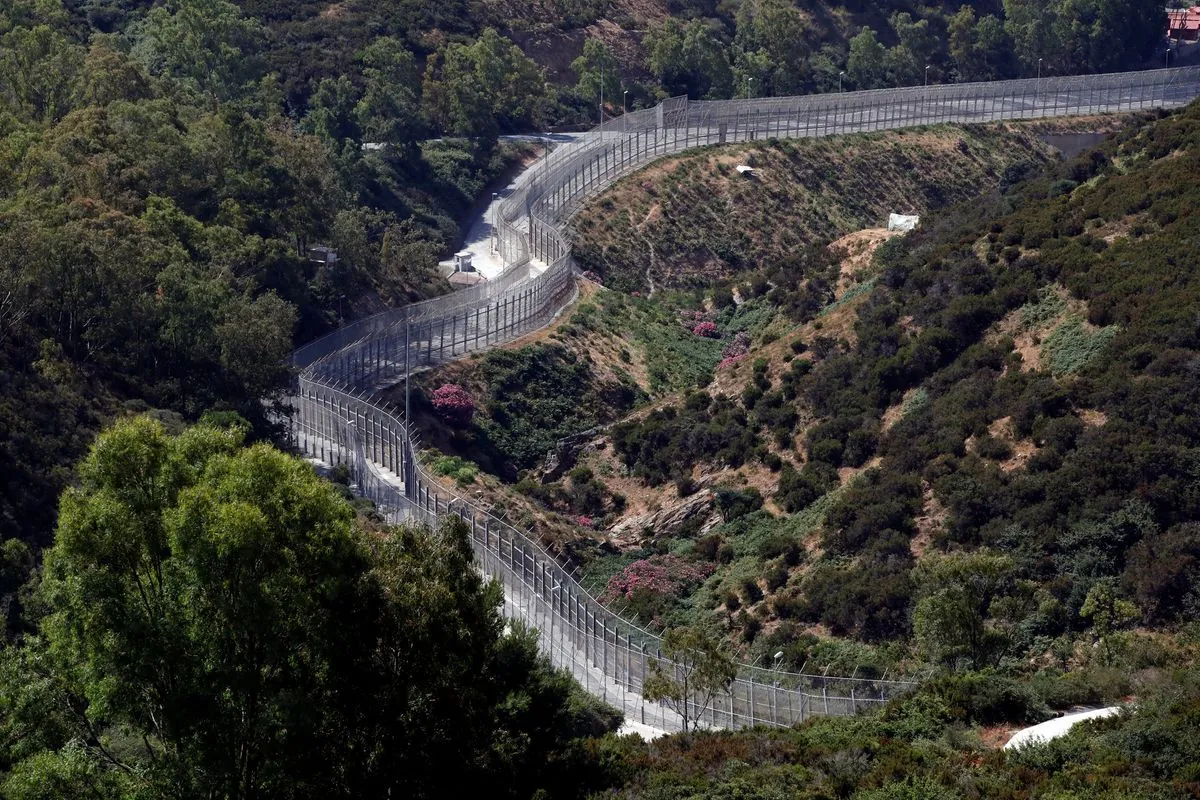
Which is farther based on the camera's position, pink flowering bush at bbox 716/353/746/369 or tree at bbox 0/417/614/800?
pink flowering bush at bbox 716/353/746/369

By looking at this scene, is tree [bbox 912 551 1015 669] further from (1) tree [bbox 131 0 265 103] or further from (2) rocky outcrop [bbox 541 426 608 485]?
(1) tree [bbox 131 0 265 103]

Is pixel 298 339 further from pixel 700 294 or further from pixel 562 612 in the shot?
pixel 562 612

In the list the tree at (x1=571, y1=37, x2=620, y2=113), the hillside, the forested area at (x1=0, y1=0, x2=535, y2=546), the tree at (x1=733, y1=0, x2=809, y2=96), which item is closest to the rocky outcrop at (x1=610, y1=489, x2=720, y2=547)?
the hillside

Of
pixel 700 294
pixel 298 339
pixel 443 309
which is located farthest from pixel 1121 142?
pixel 298 339

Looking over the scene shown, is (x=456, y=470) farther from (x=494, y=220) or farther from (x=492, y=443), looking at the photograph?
(x=494, y=220)

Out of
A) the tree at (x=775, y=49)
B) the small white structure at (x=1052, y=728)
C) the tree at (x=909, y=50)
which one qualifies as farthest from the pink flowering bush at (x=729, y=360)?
the tree at (x=909, y=50)

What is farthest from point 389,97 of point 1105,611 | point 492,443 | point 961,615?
point 961,615
